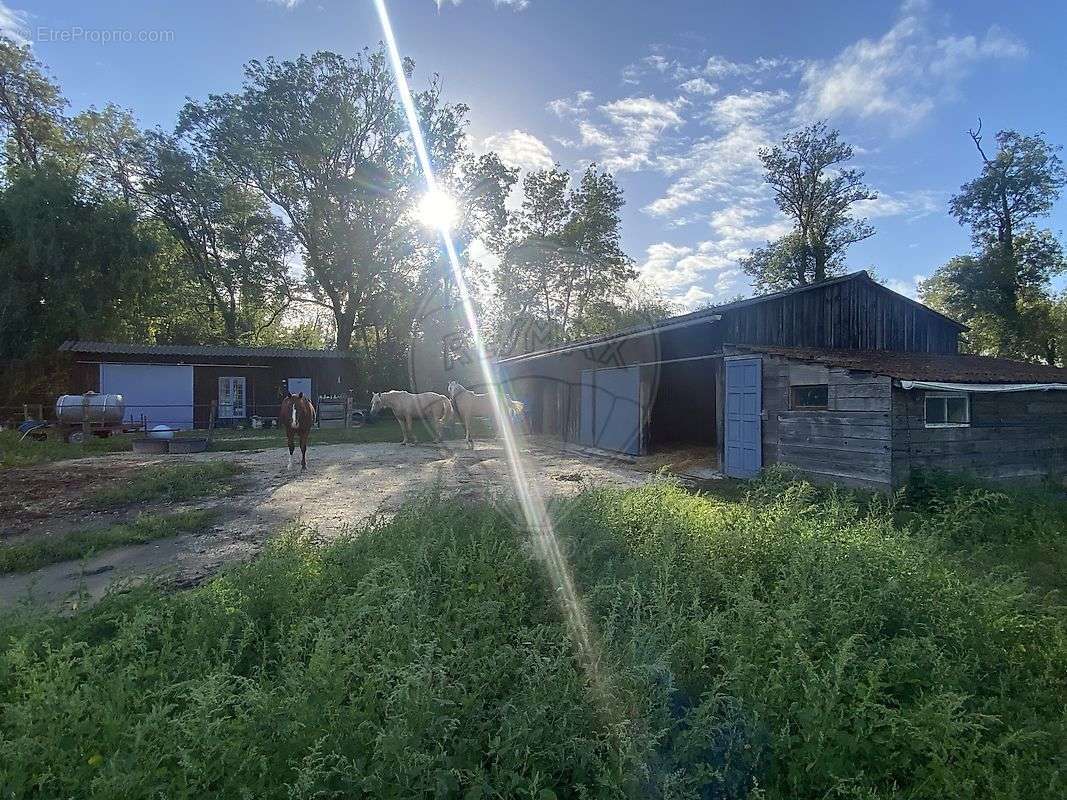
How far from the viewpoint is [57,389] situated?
72.5ft

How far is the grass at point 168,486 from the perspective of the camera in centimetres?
757

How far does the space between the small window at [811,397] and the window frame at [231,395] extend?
21.3 metres

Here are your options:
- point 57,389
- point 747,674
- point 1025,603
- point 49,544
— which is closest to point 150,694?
point 747,674

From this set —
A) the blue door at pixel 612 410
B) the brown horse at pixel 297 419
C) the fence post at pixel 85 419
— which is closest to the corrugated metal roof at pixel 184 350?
the fence post at pixel 85 419

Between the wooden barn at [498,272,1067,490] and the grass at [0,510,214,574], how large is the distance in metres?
9.71

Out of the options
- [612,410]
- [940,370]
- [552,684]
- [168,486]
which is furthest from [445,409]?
[552,684]

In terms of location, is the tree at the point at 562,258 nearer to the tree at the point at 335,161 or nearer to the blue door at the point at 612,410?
the tree at the point at 335,161

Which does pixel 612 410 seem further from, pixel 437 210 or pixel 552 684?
pixel 437 210

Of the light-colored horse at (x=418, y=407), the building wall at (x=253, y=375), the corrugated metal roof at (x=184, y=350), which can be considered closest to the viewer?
the light-colored horse at (x=418, y=407)

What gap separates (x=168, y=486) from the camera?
8.26 m

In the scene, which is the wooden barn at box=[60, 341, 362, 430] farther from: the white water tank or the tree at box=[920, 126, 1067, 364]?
the tree at box=[920, 126, 1067, 364]

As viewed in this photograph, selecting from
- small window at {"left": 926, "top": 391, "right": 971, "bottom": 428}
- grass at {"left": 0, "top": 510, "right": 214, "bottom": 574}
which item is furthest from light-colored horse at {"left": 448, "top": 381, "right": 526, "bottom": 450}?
small window at {"left": 926, "top": 391, "right": 971, "bottom": 428}

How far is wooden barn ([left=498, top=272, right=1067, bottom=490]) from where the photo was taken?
827 centimetres

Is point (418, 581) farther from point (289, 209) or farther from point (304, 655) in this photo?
point (289, 209)
